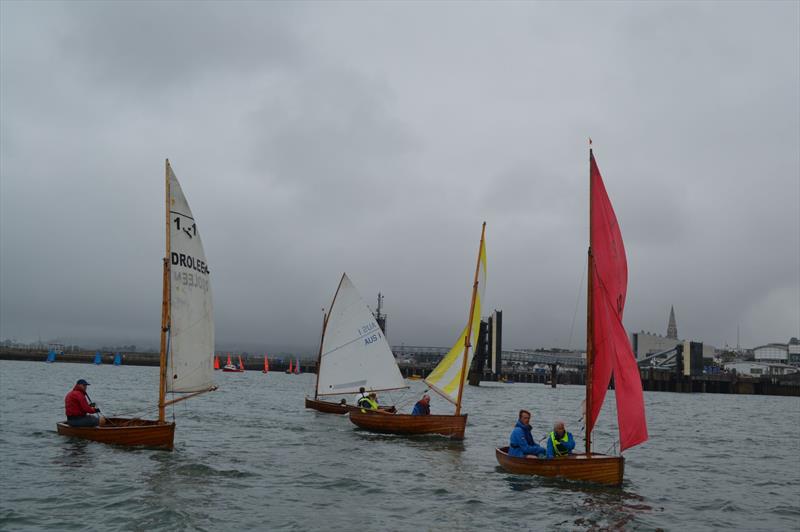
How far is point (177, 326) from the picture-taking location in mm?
23219

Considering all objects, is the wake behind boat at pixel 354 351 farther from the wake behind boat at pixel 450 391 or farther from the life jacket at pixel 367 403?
the wake behind boat at pixel 450 391

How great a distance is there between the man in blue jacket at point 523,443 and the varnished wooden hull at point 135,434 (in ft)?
38.4

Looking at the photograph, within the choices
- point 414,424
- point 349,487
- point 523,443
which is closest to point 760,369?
point 414,424

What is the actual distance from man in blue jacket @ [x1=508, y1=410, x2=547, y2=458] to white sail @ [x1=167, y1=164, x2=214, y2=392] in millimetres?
11469

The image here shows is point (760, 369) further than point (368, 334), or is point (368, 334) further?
point (760, 369)

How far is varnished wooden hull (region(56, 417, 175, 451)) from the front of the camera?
901 inches

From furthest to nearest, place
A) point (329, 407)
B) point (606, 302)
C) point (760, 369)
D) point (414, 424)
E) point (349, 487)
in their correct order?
point (760, 369) → point (329, 407) → point (414, 424) → point (606, 302) → point (349, 487)

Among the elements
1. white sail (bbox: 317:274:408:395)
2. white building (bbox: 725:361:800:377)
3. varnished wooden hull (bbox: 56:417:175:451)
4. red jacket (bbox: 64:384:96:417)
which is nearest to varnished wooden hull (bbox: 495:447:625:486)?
varnished wooden hull (bbox: 56:417:175:451)

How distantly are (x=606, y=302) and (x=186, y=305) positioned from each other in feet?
47.0

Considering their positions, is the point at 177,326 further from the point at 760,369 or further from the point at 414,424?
the point at 760,369

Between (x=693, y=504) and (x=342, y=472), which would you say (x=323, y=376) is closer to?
(x=342, y=472)

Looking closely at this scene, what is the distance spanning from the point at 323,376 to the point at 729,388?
119 m

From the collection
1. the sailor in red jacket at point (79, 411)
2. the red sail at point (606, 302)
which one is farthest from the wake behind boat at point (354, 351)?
the red sail at point (606, 302)

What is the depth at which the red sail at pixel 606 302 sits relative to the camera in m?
19.9
